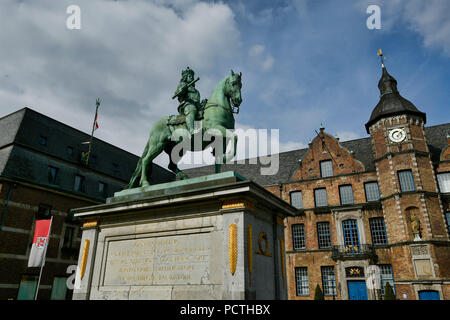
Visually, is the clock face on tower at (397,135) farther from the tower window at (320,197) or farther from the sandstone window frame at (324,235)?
the sandstone window frame at (324,235)

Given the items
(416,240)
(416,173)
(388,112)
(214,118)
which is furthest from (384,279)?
(214,118)

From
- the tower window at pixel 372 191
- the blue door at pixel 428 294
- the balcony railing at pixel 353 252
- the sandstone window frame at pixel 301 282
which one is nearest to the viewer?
the blue door at pixel 428 294

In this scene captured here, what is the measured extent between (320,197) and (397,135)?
9.19 metres

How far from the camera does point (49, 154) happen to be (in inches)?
1068

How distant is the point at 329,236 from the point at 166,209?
2682cm

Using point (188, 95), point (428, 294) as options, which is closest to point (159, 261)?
point (188, 95)

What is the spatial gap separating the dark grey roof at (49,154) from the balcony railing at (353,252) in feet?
72.5

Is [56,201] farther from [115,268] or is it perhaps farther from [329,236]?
[329,236]

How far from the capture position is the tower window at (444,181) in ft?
91.3

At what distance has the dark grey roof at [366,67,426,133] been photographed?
29769 millimetres

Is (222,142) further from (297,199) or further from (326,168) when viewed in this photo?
(326,168)

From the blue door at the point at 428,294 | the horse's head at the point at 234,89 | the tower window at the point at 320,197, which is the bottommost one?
the blue door at the point at 428,294

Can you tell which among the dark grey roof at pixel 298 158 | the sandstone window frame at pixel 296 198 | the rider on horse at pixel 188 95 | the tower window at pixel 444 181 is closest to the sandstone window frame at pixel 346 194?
the dark grey roof at pixel 298 158

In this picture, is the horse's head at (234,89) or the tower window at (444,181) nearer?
the horse's head at (234,89)
